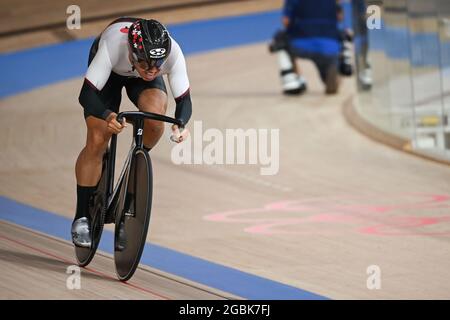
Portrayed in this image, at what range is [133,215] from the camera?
188 inches

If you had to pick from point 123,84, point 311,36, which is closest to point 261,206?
point 123,84

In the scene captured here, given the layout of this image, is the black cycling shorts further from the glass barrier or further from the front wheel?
the glass barrier

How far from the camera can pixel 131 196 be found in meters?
4.80

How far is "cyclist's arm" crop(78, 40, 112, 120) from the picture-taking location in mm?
4715

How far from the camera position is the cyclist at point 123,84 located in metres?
4.59

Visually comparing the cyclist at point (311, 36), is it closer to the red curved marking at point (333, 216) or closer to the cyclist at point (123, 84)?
the red curved marking at point (333, 216)

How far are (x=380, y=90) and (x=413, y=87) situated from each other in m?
0.72

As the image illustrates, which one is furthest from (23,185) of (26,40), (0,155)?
(26,40)

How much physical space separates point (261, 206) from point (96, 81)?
7.98 ft

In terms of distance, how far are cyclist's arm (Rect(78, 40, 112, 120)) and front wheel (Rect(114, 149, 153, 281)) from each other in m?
0.25

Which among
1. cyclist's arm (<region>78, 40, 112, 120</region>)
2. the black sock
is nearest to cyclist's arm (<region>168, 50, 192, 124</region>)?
cyclist's arm (<region>78, 40, 112, 120</region>)

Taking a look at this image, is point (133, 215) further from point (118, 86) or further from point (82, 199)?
point (118, 86)

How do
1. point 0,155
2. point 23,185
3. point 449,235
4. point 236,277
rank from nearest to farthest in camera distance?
point 236,277 → point 449,235 → point 23,185 → point 0,155
